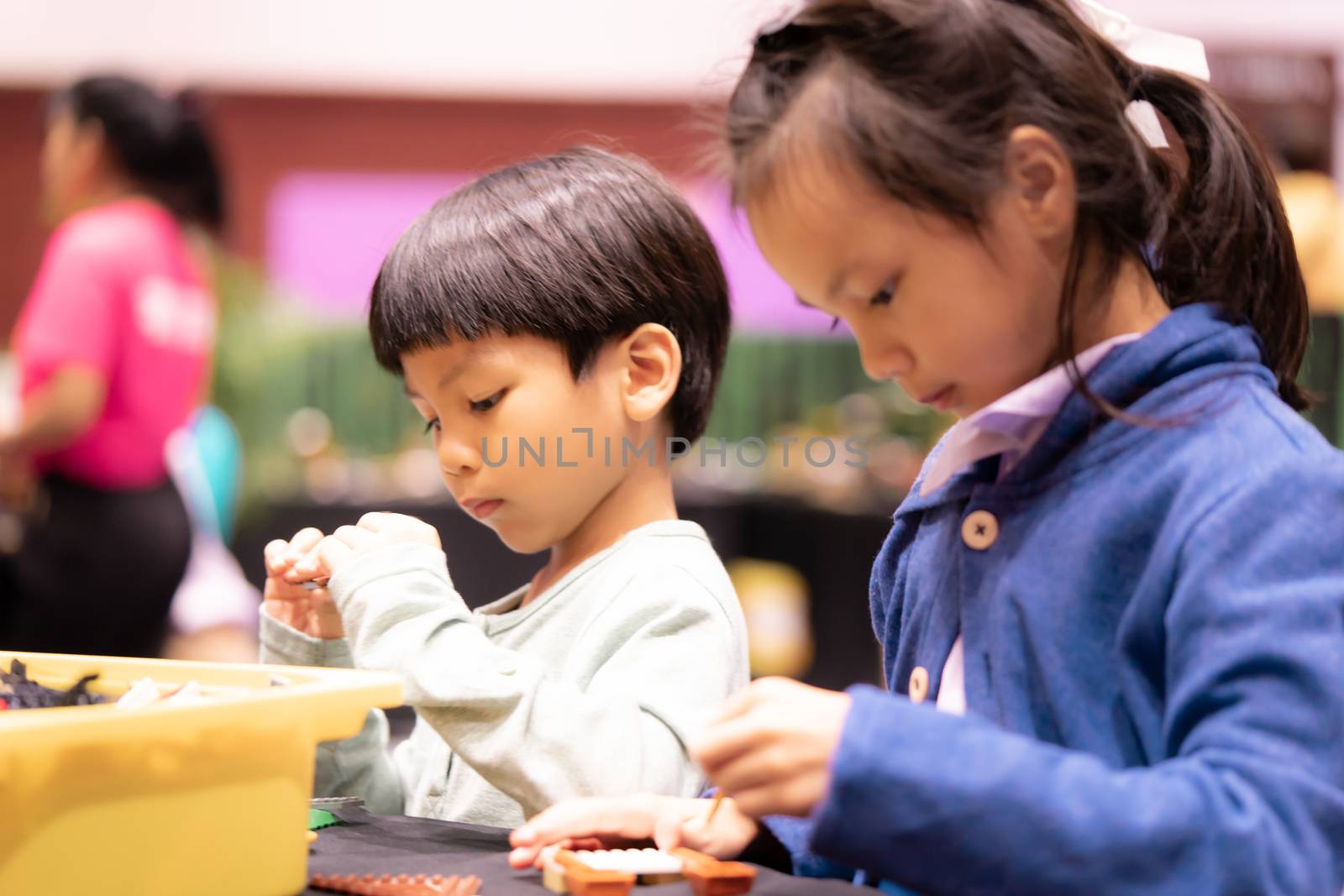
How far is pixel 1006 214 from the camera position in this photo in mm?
683

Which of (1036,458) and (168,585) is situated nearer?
(1036,458)

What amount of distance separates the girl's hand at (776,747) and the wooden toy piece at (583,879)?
Answer: 0.08 m

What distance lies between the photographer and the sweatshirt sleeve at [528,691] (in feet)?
2.78

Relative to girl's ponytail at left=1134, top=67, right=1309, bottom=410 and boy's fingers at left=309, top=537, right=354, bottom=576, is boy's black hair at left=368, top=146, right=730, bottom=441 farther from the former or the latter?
girl's ponytail at left=1134, top=67, right=1309, bottom=410

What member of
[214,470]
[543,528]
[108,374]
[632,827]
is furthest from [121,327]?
[632,827]

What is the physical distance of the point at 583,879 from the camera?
0.66 m

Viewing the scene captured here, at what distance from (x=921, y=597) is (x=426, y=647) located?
11.5 inches

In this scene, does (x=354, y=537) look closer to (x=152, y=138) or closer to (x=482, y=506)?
(x=482, y=506)

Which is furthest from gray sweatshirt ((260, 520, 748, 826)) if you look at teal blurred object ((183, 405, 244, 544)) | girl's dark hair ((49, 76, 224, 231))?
teal blurred object ((183, 405, 244, 544))

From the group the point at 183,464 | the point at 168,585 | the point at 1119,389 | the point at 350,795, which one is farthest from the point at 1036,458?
the point at 183,464

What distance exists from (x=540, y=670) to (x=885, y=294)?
33 cm

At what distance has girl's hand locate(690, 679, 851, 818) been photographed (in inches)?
23.5

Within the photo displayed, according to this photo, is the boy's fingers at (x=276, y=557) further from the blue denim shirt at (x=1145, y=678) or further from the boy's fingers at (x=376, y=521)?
the blue denim shirt at (x=1145, y=678)

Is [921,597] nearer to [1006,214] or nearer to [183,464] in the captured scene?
[1006,214]
